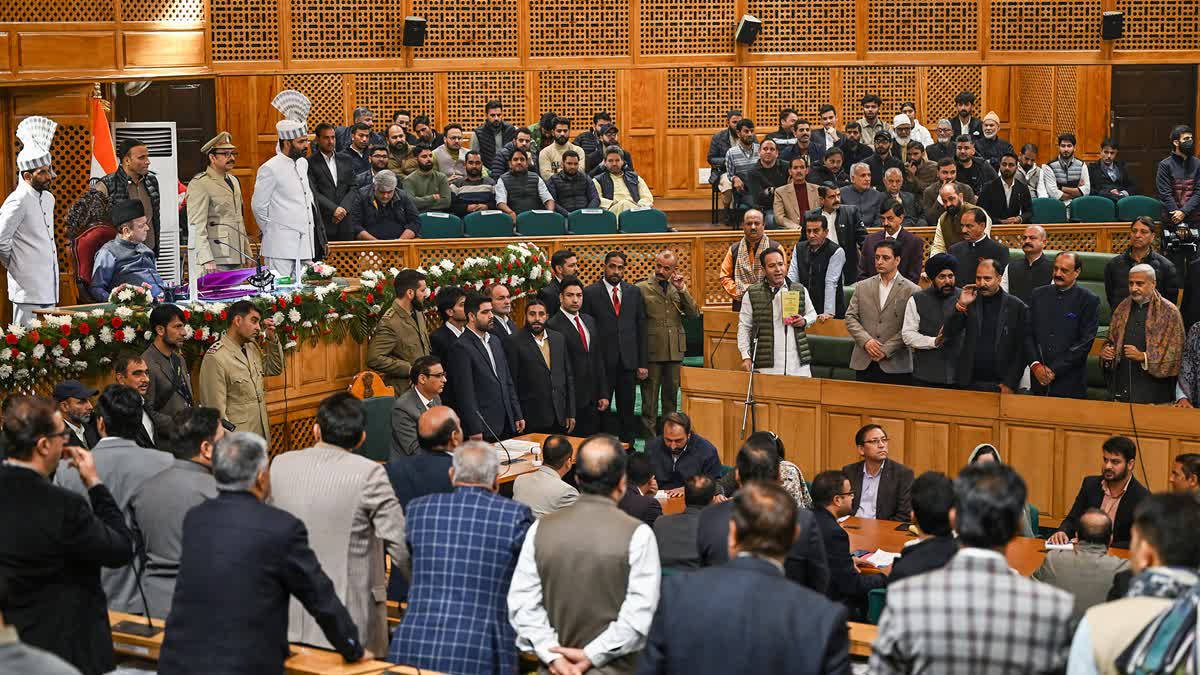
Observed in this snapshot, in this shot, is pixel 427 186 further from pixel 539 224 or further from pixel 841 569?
pixel 841 569

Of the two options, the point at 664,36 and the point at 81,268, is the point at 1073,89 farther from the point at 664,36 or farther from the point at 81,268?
the point at 81,268

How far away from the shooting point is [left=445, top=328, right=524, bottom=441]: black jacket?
9539 mm

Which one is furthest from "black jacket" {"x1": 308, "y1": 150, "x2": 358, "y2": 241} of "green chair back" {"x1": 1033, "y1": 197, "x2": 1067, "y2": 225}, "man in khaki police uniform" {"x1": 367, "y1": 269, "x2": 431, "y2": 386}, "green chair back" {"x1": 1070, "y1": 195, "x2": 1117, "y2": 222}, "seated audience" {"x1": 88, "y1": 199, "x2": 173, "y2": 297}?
"green chair back" {"x1": 1070, "y1": 195, "x2": 1117, "y2": 222}

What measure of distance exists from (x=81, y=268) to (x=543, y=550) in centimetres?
549

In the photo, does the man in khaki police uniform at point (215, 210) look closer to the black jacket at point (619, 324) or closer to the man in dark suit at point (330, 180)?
the man in dark suit at point (330, 180)

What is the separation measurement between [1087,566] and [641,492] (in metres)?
2.19

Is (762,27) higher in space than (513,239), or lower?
higher

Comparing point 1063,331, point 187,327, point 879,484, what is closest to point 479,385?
point 187,327

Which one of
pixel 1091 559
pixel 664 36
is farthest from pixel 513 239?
pixel 1091 559

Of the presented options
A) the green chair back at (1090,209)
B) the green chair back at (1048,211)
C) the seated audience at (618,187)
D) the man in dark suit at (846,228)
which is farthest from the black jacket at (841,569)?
the green chair back at (1090,209)

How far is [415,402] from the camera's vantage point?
8312 mm

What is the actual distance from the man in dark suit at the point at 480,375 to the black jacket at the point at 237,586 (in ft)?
16.2

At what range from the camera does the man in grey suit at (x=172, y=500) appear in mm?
5328

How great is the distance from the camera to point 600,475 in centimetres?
484
